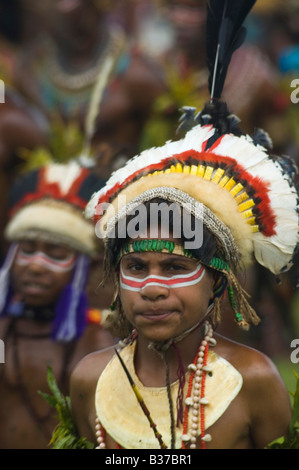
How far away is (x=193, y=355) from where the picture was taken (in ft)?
10.5

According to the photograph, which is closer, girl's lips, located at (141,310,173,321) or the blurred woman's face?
girl's lips, located at (141,310,173,321)

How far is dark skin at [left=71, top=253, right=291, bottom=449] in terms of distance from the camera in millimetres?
3031

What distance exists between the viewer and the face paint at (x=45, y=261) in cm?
464

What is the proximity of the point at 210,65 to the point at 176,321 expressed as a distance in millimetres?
1068

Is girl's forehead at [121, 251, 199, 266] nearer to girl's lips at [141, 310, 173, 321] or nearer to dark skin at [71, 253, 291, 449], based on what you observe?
dark skin at [71, 253, 291, 449]

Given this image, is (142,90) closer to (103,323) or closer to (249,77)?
(249,77)

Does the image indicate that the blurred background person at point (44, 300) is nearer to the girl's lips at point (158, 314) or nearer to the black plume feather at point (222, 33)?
the black plume feather at point (222, 33)

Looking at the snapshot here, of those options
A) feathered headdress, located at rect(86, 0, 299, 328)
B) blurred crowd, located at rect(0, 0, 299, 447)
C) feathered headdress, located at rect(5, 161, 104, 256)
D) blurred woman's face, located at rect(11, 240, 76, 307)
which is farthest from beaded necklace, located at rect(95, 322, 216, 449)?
blurred crowd, located at rect(0, 0, 299, 447)

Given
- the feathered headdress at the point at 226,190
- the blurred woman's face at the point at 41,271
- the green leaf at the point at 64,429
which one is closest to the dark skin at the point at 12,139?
the blurred woman's face at the point at 41,271

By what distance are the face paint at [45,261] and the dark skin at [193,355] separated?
1.45 m

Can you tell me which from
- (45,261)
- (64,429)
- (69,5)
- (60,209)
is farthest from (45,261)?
(69,5)

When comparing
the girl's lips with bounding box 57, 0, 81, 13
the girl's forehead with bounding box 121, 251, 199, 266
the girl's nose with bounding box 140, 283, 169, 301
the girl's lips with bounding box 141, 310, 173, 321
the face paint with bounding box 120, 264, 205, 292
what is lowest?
the girl's lips with bounding box 141, 310, 173, 321

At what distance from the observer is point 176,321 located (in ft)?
9.96

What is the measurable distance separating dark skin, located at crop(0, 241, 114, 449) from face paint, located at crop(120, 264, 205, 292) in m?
1.52
